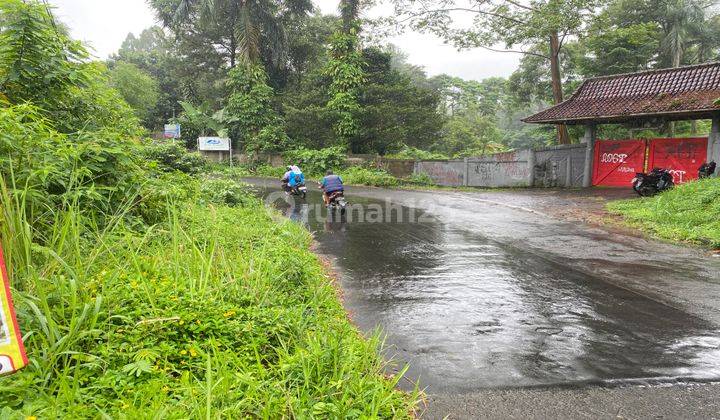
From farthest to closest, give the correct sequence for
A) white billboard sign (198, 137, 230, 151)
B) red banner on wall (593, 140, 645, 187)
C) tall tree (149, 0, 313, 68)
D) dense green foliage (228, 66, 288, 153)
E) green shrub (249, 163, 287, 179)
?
dense green foliage (228, 66, 288, 153) → green shrub (249, 163, 287, 179) → white billboard sign (198, 137, 230, 151) → tall tree (149, 0, 313, 68) → red banner on wall (593, 140, 645, 187)

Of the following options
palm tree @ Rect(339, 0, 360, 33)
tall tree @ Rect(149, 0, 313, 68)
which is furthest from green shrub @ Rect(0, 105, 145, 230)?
tall tree @ Rect(149, 0, 313, 68)

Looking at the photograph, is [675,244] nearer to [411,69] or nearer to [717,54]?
[717,54]

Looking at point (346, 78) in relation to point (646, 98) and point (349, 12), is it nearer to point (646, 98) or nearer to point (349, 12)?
point (349, 12)

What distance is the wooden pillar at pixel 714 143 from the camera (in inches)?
588

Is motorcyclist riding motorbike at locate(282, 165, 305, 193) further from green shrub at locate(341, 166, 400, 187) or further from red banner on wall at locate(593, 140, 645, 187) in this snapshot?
red banner on wall at locate(593, 140, 645, 187)

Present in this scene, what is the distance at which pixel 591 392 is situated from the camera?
3.37m

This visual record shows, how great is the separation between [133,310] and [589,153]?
20.3 m

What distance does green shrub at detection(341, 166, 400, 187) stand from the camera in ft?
73.9

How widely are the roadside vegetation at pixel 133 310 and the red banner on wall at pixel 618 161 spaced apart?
57.8 ft

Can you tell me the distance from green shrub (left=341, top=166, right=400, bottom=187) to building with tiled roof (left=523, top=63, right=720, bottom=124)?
7.25 metres

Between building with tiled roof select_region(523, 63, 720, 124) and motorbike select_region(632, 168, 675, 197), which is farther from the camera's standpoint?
building with tiled roof select_region(523, 63, 720, 124)

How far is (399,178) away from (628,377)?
20.3 m

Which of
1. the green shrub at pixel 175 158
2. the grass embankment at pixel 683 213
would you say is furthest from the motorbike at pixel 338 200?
the grass embankment at pixel 683 213

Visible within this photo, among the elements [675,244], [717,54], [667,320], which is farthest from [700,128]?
[667,320]
